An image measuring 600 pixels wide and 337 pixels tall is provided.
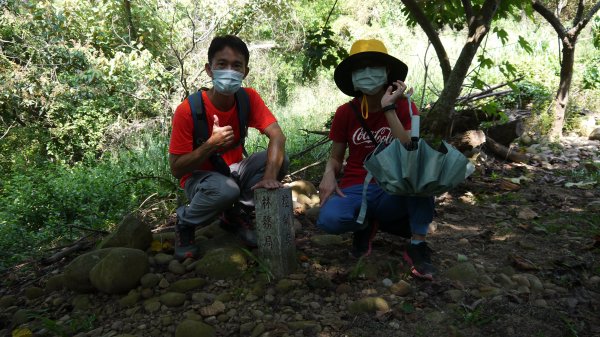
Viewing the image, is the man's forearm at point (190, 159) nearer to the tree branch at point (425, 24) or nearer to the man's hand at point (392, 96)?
the man's hand at point (392, 96)

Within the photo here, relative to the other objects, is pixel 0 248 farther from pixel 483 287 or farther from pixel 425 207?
pixel 483 287

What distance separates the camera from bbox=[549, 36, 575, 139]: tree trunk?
5.72 m

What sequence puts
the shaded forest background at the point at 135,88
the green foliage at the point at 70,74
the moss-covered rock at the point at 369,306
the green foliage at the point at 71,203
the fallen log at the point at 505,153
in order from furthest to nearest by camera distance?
1. the green foliage at the point at 70,74
2. the fallen log at the point at 505,153
3. the shaded forest background at the point at 135,88
4. the green foliage at the point at 71,203
5. the moss-covered rock at the point at 369,306

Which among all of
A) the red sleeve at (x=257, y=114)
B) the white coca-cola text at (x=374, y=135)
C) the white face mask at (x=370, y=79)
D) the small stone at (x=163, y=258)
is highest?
the white face mask at (x=370, y=79)

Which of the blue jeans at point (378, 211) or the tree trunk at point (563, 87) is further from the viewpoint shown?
the tree trunk at point (563, 87)

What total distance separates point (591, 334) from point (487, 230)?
4.62 feet

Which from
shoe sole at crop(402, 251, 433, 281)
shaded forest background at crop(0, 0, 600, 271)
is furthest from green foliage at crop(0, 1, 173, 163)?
shoe sole at crop(402, 251, 433, 281)

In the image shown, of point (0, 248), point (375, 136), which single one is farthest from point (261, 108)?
point (0, 248)

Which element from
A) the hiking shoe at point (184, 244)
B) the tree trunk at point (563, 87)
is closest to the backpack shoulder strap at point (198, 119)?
the hiking shoe at point (184, 244)

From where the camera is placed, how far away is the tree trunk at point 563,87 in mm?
5723

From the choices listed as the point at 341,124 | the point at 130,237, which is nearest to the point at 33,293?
the point at 130,237

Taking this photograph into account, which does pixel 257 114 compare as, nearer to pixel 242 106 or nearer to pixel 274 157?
pixel 242 106

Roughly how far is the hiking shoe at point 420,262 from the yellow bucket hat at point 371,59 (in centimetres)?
100

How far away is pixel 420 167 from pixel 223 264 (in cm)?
124
